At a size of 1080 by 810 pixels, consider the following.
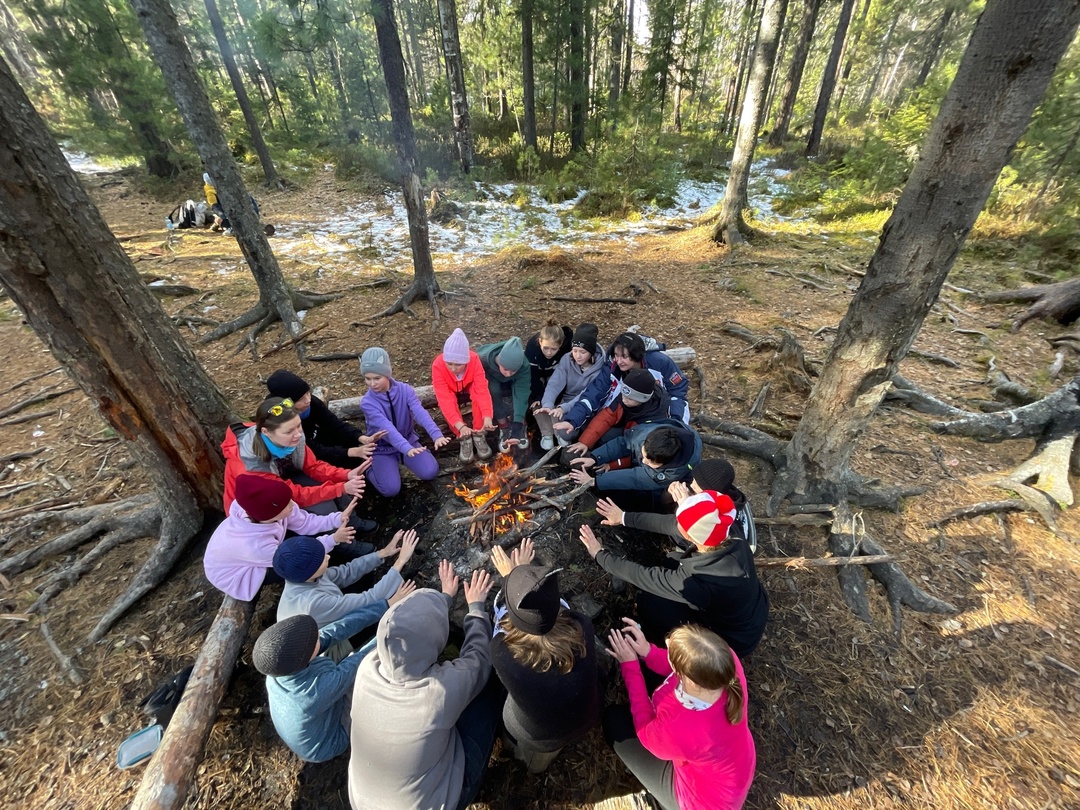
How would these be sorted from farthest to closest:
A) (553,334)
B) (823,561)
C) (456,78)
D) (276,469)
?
(456,78), (553,334), (276,469), (823,561)

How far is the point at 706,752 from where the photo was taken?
2264 mm

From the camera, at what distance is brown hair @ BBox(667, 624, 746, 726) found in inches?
84.4

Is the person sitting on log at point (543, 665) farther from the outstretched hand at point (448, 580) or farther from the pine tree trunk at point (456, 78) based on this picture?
the pine tree trunk at point (456, 78)

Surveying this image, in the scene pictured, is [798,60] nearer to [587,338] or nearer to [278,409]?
[587,338]

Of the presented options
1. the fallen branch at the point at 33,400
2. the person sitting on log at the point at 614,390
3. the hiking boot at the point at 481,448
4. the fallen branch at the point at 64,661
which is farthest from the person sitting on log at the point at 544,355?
the fallen branch at the point at 33,400

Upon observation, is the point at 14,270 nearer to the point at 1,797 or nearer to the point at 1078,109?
the point at 1,797

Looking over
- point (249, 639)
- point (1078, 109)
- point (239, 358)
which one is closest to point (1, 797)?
point (249, 639)

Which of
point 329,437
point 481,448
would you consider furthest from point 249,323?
point 481,448

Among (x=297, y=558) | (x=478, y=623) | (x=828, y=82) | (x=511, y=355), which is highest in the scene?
(x=828, y=82)

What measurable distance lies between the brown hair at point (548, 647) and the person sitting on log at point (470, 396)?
255cm

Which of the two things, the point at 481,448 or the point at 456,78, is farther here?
the point at 456,78

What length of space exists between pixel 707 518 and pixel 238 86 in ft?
68.4

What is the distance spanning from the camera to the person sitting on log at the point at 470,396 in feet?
15.9

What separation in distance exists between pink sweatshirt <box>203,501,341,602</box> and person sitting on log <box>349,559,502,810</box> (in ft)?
4.69
